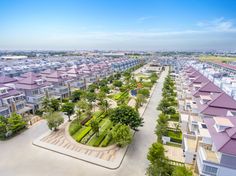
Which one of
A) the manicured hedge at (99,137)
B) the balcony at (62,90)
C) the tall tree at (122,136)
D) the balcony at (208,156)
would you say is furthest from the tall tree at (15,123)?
the balcony at (208,156)

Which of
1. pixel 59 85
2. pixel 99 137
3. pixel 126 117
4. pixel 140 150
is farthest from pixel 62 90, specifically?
pixel 140 150

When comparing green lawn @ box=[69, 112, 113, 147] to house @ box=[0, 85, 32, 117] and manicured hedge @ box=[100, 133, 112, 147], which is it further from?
house @ box=[0, 85, 32, 117]

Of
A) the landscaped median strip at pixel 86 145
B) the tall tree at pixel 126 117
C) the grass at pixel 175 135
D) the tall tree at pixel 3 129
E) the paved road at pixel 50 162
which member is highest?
the tall tree at pixel 126 117

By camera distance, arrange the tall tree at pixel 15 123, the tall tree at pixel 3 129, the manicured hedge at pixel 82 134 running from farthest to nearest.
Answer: the tall tree at pixel 15 123 < the manicured hedge at pixel 82 134 < the tall tree at pixel 3 129

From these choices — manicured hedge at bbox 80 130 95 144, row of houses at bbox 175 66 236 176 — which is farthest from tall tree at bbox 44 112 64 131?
row of houses at bbox 175 66 236 176

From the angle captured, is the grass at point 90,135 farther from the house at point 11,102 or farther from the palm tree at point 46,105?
the house at point 11,102

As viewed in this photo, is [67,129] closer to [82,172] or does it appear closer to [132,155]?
[82,172]

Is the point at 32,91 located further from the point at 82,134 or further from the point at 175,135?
the point at 175,135

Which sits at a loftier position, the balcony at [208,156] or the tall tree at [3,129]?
the balcony at [208,156]

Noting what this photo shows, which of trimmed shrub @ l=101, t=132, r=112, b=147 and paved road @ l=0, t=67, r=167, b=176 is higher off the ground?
trimmed shrub @ l=101, t=132, r=112, b=147
